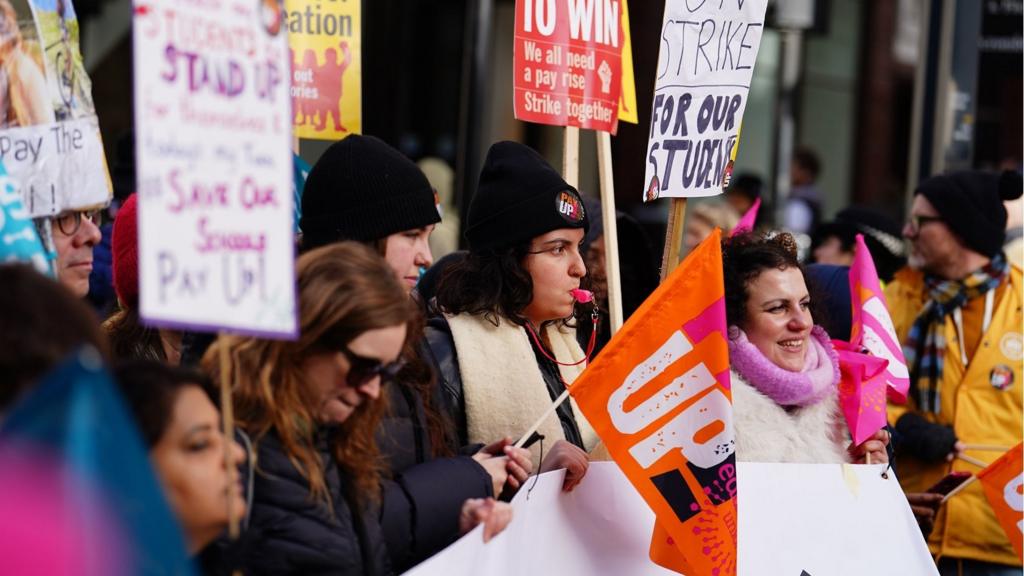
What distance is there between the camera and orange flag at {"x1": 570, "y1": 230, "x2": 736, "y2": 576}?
360cm

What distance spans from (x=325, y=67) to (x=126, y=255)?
142 cm

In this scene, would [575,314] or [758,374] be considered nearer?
[758,374]

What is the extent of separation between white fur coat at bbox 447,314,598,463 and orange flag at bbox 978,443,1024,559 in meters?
1.68

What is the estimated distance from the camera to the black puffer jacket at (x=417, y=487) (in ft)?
10.3

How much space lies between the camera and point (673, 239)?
4.21 metres

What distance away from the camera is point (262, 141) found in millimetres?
2586

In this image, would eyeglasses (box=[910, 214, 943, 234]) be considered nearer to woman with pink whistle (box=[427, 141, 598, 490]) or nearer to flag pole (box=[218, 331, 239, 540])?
woman with pink whistle (box=[427, 141, 598, 490])

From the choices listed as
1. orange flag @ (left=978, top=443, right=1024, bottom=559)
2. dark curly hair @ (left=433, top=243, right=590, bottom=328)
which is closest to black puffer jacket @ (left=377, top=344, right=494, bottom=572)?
dark curly hair @ (left=433, top=243, right=590, bottom=328)

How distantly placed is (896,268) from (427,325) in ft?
10.8

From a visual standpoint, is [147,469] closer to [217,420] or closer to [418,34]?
[217,420]

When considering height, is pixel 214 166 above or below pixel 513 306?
above

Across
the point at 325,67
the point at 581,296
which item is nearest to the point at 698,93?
the point at 581,296

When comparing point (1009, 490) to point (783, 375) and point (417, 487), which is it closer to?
point (783, 375)

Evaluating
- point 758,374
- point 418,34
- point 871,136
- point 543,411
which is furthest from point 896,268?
point 871,136
